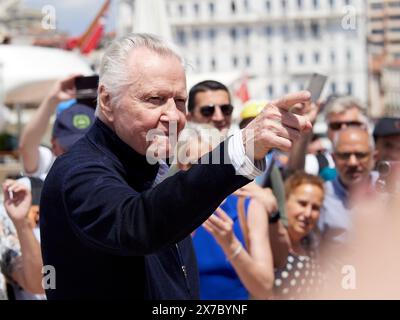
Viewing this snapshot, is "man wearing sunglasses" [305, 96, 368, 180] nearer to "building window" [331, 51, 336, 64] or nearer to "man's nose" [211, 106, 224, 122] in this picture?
"man's nose" [211, 106, 224, 122]

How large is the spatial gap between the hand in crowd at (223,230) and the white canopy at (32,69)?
183 inches

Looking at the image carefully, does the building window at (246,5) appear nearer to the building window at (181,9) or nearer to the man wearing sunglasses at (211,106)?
the building window at (181,9)

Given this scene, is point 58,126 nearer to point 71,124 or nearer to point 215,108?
point 71,124

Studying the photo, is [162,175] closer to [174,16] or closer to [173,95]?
[173,95]

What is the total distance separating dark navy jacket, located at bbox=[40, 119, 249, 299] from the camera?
1.50 meters

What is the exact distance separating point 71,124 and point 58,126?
77mm

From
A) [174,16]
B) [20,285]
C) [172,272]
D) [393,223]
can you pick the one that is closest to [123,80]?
[172,272]

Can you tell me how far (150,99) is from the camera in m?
1.76

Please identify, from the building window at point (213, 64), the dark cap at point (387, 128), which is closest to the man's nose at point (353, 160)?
the dark cap at point (387, 128)

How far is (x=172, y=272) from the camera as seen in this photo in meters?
1.97

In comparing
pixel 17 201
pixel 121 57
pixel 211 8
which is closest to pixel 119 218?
pixel 121 57

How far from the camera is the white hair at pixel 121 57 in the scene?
1.80 metres

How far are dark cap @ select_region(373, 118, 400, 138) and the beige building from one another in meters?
96.6
